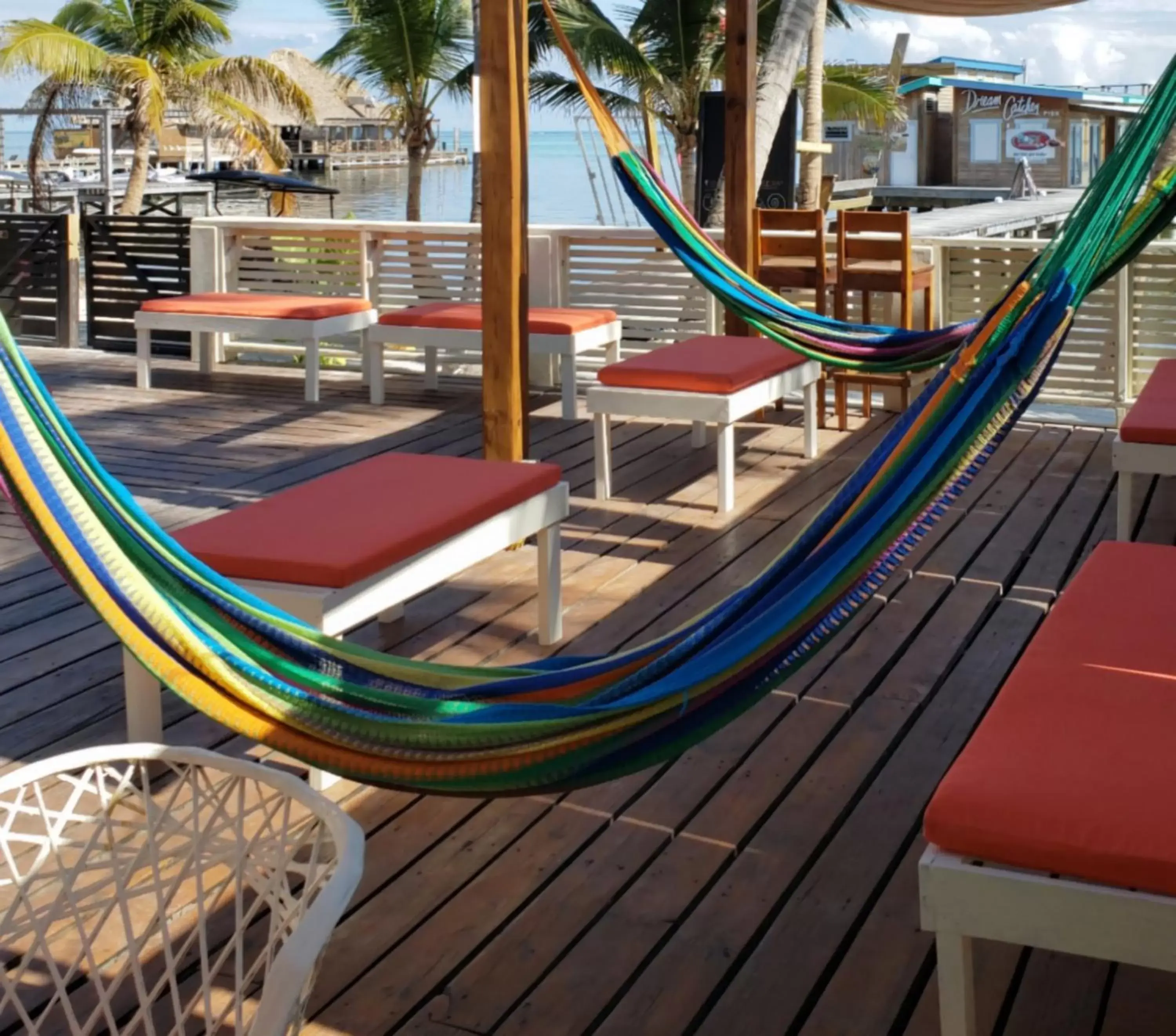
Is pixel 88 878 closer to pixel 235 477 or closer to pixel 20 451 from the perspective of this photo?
pixel 20 451

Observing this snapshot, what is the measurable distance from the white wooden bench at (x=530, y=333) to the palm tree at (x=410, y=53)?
11.3 m

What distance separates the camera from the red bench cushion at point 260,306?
6.77 meters

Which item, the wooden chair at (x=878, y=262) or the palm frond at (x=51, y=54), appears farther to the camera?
the palm frond at (x=51, y=54)

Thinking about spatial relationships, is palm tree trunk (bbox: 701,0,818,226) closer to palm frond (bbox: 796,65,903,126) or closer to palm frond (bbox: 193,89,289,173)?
palm frond (bbox: 796,65,903,126)

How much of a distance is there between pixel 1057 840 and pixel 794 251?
4663 mm

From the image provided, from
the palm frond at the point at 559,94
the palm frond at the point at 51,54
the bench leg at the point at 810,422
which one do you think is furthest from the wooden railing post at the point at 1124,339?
the palm frond at the point at 51,54

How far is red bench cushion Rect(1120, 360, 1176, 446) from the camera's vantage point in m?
3.88

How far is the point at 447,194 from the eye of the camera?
73.1m

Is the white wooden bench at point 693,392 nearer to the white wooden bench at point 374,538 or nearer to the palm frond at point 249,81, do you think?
the white wooden bench at point 374,538

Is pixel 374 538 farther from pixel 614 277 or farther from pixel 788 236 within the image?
pixel 614 277

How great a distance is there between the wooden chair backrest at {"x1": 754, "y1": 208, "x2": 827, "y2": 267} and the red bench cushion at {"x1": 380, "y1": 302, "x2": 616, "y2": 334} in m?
0.74

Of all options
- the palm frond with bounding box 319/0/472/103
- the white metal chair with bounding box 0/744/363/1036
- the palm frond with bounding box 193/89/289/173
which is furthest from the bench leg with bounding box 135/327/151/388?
the palm frond with bounding box 193/89/289/173

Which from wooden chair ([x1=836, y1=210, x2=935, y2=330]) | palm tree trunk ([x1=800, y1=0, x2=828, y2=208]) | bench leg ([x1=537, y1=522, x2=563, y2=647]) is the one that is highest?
palm tree trunk ([x1=800, y1=0, x2=828, y2=208])

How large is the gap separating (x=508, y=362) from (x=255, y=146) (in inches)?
722
